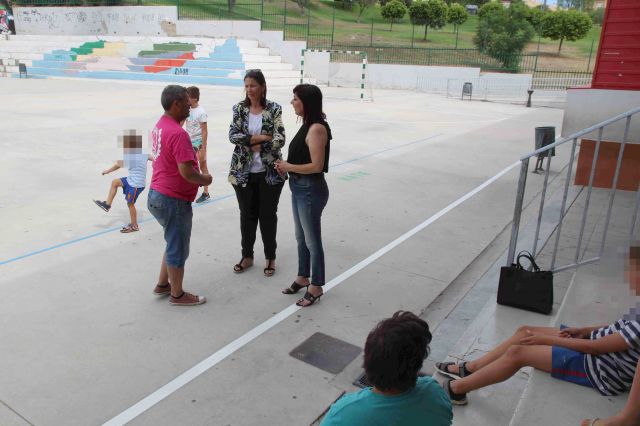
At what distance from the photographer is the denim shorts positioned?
12.6 ft

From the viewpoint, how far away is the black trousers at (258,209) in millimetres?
4559

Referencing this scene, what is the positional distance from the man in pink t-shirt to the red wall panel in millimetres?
6612

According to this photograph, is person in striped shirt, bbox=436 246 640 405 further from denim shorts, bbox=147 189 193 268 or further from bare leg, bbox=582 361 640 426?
denim shorts, bbox=147 189 193 268

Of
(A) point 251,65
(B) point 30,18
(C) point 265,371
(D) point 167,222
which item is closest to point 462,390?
(C) point 265,371

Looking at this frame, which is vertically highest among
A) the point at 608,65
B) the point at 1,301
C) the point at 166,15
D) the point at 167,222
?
the point at 166,15

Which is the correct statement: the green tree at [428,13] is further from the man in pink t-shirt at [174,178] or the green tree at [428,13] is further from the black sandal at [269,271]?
the man in pink t-shirt at [174,178]

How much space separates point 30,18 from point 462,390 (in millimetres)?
43199

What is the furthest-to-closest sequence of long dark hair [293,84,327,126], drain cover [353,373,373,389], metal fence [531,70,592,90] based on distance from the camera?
metal fence [531,70,592,90], long dark hair [293,84,327,126], drain cover [353,373,373,389]

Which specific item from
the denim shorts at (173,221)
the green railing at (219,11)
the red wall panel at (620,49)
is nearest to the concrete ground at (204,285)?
the denim shorts at (173,221)

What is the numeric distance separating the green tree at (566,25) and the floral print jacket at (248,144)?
4324 centimetres

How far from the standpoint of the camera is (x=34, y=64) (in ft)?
100

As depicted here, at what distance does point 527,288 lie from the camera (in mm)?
4055

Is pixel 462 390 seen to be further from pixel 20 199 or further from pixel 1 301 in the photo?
pixel 20 199

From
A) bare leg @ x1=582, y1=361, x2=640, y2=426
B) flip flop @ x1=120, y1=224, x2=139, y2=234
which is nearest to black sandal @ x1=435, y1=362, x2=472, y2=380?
bare leg @ x1=582, y1=361, x2=640, y2=426
